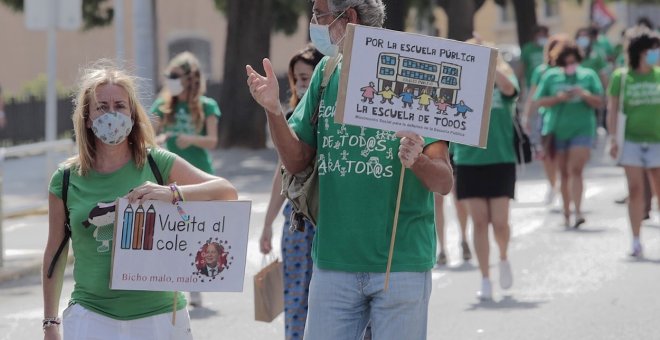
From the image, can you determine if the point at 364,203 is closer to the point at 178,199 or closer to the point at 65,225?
the point at 178,199

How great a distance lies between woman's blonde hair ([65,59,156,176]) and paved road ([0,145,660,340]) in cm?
390

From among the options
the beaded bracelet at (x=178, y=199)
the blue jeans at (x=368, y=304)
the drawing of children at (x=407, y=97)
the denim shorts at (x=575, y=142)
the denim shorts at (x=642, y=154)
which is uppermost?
A: the drawing of children at (x=407, y=97)

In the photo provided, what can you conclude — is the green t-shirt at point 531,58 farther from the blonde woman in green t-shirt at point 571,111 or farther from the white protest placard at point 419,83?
the white protest placard at point 419,83

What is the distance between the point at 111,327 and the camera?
5023 mm

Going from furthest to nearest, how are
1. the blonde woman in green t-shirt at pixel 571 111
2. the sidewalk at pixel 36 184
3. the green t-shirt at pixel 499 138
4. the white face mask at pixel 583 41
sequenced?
the white face mask at pixel 583 41 → the blonde woman in green t-shirt at pixel 571 111 → the sidewalk at pixel 36 184 → the green t-shirt at pixel 499 138

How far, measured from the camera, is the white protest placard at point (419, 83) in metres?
4.77

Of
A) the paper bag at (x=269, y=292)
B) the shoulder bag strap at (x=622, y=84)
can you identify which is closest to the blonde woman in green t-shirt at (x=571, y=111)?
the shoulder bag strap at (x=622, y=84)

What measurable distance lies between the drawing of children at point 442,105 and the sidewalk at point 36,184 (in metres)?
7.66

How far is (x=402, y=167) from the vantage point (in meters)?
4.72

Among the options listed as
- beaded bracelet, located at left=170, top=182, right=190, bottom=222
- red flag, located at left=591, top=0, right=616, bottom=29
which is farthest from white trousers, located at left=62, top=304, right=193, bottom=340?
red flag, located at left=591, top=0, right=616, bottom=29

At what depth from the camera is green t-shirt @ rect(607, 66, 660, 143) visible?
12.1m

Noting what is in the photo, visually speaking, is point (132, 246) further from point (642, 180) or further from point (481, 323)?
point (642, 180)

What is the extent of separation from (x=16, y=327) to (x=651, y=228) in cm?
676

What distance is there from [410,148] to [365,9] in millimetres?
545
